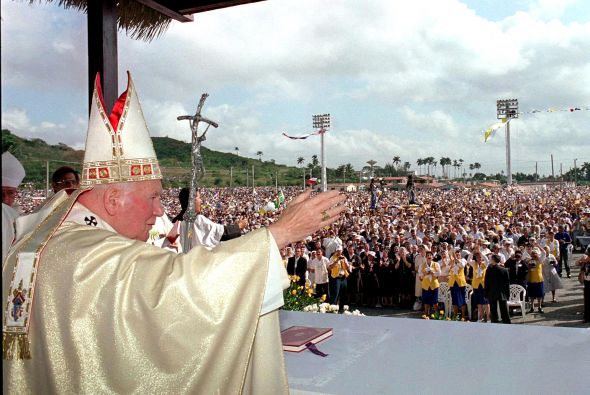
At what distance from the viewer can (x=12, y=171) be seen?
2514 millimetres

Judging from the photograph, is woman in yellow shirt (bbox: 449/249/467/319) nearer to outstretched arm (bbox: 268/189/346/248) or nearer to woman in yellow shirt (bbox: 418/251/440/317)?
woman in yellow shirt (bbox: 418/251/440/317)

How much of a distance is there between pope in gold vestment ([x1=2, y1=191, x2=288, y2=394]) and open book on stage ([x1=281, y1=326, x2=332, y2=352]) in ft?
2.66

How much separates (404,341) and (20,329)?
136cm

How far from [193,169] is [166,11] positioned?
87 cm

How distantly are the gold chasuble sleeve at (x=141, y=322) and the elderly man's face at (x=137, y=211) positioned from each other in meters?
0.20

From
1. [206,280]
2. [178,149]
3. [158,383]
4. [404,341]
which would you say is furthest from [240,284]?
[178,149]

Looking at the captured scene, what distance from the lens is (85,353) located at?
3.35 feet

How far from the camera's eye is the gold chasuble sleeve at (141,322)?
1.01 meters

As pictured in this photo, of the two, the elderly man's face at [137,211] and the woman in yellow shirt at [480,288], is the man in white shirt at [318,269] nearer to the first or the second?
the woman in yellow shirt at [480,288]

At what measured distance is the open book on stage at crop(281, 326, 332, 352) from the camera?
1.92m

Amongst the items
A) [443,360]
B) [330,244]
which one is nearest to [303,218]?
[443,360]

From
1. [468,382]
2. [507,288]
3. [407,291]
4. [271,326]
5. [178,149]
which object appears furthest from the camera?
[178,149]

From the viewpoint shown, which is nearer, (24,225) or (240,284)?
(240,284)

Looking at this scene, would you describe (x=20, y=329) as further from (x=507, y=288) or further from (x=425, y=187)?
(x=425, y=187)
